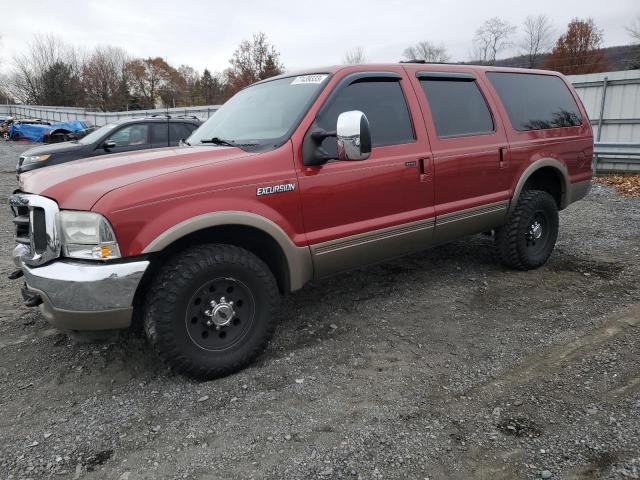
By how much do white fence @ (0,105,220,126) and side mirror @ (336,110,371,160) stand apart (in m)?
20.3

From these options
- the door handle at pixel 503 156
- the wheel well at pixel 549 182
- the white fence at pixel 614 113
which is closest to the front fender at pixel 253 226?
the door handle at pixel 503 156

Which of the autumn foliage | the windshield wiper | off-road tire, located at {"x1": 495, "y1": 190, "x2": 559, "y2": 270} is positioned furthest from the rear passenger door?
the autumn foliage

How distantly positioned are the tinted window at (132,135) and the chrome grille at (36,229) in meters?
7.29

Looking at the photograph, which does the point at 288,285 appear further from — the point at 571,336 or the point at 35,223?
the point at 571,336

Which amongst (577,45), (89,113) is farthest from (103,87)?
(577,45)

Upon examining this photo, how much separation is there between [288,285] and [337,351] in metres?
0.59

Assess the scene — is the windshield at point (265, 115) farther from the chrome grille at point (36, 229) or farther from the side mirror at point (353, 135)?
the chrome grille at point (36, 229)

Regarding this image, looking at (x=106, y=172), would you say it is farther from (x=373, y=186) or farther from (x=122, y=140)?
(x=122, y=140)

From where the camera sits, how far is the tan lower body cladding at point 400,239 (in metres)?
3.46

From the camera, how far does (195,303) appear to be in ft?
9.60

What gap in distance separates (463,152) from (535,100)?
140 centimetres

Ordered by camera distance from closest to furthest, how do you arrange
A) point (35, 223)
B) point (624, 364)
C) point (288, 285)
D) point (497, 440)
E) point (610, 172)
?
point (497, 440) < point (35, 223) < point (624, 364) < point (288, 285) < point (610, 172)

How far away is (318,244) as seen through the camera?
336 centimetres

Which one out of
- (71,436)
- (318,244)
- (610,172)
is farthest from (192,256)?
(610,172)
